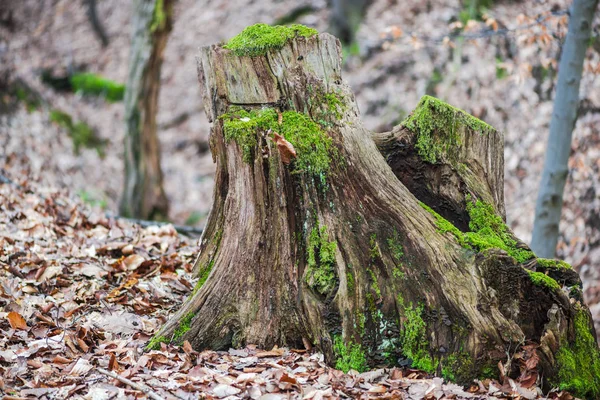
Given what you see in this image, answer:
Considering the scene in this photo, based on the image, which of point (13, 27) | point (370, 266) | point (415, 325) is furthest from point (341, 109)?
point (13, 27)

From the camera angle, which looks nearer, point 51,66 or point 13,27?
point 51,66

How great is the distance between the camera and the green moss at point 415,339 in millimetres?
3248

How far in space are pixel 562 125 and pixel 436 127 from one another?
8.18 ft

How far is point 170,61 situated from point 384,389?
14574mm

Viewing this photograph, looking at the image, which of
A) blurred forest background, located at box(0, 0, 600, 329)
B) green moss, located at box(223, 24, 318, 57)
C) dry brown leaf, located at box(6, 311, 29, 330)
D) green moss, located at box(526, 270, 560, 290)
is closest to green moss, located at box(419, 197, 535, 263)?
green moss, located at box(526, 270, 560, 290)

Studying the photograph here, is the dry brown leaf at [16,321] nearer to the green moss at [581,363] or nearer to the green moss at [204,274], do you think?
the green moss at [204,274]

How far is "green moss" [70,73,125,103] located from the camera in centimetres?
1503

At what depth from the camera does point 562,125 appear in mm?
5641

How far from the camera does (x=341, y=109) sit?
11.6ft

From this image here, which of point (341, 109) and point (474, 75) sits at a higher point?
point (474, 75)

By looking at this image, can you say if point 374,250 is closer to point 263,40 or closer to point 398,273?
point 398,273

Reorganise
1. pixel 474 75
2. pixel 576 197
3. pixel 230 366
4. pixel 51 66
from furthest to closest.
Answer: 1. pixel 51 66
2. pixel 474 75
3. pixel 576 197
4. pixel 230 366

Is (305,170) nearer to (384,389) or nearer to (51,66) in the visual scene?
(384,389)

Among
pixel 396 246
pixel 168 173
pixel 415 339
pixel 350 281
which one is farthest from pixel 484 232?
pixel 168 173
